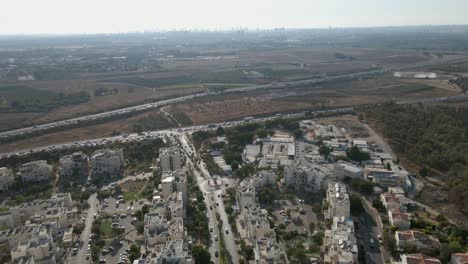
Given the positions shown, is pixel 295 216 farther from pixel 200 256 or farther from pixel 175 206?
pixel 175 206

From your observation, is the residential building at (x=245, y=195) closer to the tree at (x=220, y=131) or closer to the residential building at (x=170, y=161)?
the residential building at (x=170, y=161)

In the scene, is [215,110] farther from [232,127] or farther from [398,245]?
[398,245]

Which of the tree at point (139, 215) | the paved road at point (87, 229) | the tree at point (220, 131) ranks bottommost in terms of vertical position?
the paved road at point (87, 229)

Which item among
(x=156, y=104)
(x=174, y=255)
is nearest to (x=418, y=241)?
(x=174, y=255)

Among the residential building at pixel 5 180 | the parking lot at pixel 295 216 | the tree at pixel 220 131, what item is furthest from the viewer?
the tree at pixel 220 131

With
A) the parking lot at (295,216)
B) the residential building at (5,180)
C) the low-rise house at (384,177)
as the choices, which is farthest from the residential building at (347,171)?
the residential building at (5,180)

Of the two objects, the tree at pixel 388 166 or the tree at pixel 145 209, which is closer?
the tree at pixel 145 209
